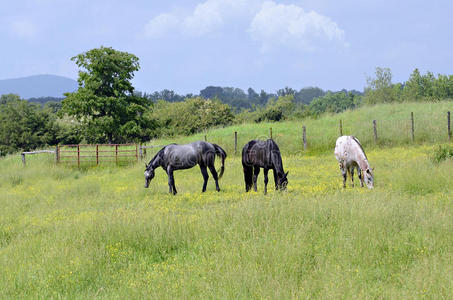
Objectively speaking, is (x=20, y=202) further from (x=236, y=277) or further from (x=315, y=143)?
(x=315, y=143)

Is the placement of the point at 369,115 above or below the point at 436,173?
above

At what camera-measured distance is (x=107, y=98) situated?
37312 millimetres

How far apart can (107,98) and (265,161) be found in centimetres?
2877

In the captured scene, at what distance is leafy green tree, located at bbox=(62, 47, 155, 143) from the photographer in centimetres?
3722

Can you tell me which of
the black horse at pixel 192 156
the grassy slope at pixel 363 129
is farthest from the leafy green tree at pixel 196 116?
the black horse at pixel 192 156

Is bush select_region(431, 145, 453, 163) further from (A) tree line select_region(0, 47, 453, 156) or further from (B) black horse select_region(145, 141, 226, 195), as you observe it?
(A) tree line select_region(0, 47, 453, 156)

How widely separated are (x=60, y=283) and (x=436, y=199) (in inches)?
328

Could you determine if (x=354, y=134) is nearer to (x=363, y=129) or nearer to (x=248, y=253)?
(x=363, y=129)

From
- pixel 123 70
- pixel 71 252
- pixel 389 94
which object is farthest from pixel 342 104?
pixel 71 252

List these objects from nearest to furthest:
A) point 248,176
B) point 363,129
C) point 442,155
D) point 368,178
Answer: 1. point 368,178
2. point 248,176
3. point 442,155
4. point 363,129

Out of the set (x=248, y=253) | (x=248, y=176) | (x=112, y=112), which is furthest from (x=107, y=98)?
(x=248, y=253)

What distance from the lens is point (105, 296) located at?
4.77 meters

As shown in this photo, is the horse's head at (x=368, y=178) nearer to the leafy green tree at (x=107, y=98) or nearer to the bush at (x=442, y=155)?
the bush at (x=442, y=155)

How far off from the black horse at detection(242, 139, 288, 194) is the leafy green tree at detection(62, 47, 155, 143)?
86.9 feet
